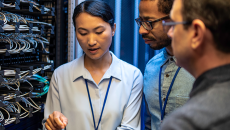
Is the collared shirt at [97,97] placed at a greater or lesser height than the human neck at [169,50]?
lesser

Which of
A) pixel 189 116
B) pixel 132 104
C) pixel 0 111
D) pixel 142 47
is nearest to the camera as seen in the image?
pixel 189 116

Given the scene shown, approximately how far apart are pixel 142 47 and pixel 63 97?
92 centimetres

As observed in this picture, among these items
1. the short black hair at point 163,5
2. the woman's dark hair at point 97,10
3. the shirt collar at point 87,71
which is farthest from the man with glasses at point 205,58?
the shirt collar at point 87,71

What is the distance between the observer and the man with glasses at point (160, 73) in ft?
3.99

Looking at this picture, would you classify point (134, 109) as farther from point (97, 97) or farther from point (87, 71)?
point (87, 71)

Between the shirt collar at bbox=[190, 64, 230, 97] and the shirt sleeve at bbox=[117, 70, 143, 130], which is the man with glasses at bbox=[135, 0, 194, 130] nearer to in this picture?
the shirt sleeve at bbox=[117, 70, 143, 130]

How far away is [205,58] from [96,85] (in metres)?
1.01

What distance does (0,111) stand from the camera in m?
1.36

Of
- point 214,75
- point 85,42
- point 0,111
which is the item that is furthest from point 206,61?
point 0,111

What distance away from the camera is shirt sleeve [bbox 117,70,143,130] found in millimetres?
1477

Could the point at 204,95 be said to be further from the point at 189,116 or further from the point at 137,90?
the point at 137,90

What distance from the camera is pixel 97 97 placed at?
1.50 m

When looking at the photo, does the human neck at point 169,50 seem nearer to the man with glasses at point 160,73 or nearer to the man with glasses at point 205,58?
the man with glasses at point 160,73

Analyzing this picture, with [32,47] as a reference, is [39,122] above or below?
below
